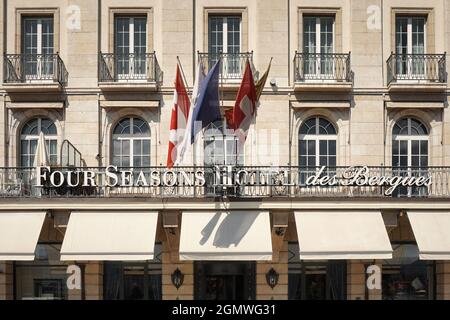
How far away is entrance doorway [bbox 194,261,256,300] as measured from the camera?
25.2 metres

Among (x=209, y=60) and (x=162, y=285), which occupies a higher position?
(x=209, y=60)

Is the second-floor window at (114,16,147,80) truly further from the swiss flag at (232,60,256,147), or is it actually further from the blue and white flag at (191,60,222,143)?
the swiss flag at (232,60,256,147)

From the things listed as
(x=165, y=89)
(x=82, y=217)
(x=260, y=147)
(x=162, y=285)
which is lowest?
(x=162, y=285)

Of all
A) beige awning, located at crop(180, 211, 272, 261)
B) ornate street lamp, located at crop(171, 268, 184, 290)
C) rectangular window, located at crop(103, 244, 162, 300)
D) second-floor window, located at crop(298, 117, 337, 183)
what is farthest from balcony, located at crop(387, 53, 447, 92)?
rectangular window, located at crop(103, 244, 162, 300)

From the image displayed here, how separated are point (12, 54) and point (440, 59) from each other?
1421cm

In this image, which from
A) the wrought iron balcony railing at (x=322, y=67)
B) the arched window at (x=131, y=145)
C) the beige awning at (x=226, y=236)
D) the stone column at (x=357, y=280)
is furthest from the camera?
the arched window at (x=131, y=145)

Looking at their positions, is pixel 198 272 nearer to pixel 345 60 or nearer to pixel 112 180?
pixel 112 180

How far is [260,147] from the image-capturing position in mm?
25469

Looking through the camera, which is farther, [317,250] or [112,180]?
[112,180]

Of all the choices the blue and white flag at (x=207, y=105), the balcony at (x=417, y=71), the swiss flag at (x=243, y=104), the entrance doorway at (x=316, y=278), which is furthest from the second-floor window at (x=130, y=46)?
the balcony at (x=417, y=71)

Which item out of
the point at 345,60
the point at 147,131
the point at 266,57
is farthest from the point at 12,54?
the point at 345,60

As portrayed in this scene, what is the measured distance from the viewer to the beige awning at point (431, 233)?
23031 mm

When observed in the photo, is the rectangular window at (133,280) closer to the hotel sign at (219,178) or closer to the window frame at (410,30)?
the hotel sign at (219,178)

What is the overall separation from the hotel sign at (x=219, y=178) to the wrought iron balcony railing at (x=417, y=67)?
329 centimetres
